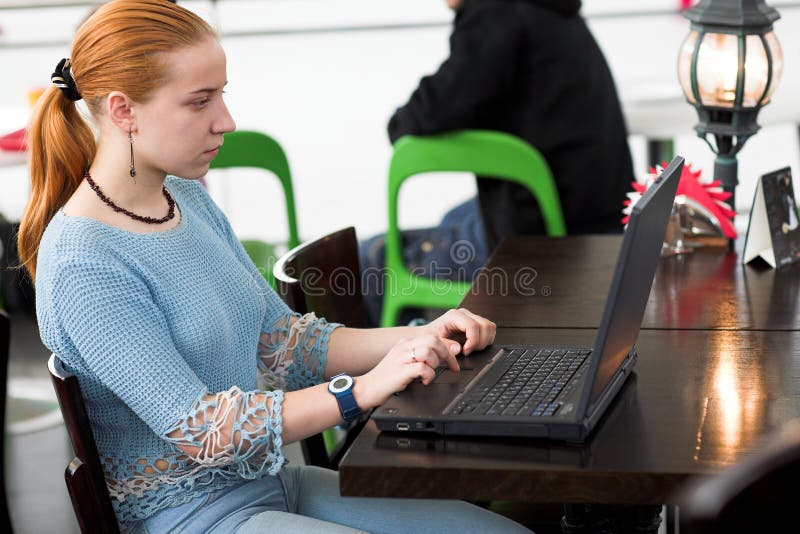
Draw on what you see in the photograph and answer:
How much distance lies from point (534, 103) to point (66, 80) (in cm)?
154

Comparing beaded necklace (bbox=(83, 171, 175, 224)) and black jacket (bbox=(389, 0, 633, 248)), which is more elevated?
beaded necklace (bbox=(83, 171, 175, 224))

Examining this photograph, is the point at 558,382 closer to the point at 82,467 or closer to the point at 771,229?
the point at 82,467

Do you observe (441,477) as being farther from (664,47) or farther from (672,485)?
(664,47)

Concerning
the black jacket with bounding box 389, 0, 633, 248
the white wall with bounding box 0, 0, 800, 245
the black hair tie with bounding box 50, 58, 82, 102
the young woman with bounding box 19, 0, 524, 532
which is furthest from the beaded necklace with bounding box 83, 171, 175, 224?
the white wall with bounding box 0, 0, 800, 245

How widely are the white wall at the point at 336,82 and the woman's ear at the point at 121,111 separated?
3129 millimetres

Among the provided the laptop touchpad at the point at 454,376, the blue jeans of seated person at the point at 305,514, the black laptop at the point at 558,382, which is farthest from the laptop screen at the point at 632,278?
the blue jeans of seated person at the point at 305,514

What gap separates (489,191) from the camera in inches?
110

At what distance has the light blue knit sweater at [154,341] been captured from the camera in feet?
4.41

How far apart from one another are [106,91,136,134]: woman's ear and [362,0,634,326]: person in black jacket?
4.46 feet

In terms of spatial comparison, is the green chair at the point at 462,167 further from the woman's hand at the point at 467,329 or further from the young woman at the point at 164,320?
the young woman at the point at 164,320

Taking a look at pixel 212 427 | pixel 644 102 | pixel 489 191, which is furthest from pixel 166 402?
pixel 644 102

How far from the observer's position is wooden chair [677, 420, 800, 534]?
0.83m

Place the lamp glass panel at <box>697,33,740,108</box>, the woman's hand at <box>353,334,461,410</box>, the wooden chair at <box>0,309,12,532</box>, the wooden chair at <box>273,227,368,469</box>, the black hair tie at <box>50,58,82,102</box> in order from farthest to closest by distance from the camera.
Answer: the lamp glass panel at <box>697,33,740,108</box>, the wooden chair at <box>273,227,368,469</box>, the wooden chair at <box>0,309,12,532</box>, the black hair tie at <box>50,58,82,102</box>, the woman's hand at <box>353,334,461,410</box>

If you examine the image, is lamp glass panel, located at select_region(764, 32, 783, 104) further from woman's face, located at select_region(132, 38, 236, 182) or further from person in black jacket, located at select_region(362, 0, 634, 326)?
woman's face, located at select_region(132, 38, 236, 182)
